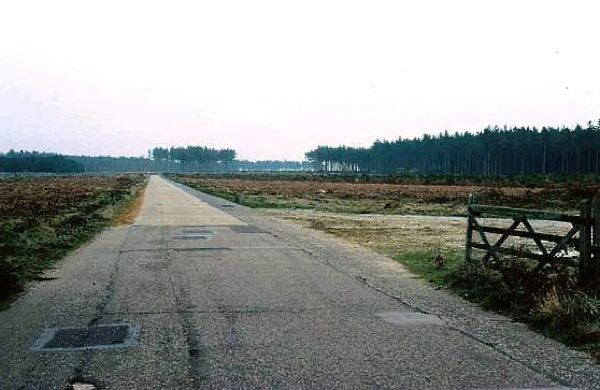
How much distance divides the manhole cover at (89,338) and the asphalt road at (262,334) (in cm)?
2

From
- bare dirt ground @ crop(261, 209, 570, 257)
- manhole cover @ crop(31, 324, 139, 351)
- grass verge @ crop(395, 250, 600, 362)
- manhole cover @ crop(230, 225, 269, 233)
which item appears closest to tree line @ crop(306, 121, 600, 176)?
bare dirt ground @ crop(261, 209, 570, 257)

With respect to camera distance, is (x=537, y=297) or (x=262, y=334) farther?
(x=537, y=297)

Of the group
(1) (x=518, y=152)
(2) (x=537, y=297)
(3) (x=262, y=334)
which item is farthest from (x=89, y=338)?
(1) (x=518, y=152)

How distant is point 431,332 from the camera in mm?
7566

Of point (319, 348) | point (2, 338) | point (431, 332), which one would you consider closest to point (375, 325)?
point (431, 332)

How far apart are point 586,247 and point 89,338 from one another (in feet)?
24.4

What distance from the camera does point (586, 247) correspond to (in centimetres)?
909

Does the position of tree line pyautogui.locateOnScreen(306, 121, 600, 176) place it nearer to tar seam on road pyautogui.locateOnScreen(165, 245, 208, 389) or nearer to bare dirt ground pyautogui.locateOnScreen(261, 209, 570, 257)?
bare dirt ground pyautogui.locateOnScreen(261, 209, 570, 257)

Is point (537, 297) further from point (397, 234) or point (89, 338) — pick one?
point (397, 234)

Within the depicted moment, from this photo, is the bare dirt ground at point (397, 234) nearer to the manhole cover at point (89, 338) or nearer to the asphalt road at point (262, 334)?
the asphalt road at point (262, 334)

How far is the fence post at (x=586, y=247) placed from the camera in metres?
9.04

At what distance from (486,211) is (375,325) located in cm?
524

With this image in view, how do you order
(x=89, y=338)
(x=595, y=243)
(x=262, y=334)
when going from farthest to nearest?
(x=595, y=243), (x=262, y=334), (x=89, y=338)

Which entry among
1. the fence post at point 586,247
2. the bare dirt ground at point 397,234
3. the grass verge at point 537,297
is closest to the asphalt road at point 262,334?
the grass verge at point 537,297
